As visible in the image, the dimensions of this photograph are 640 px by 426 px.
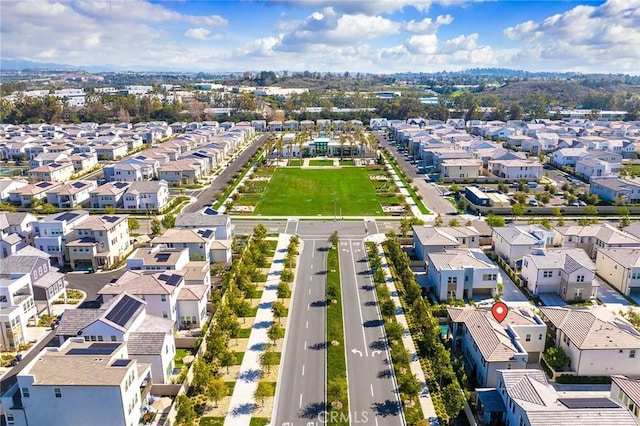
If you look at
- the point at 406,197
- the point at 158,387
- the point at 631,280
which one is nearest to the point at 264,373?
the point at 158,387

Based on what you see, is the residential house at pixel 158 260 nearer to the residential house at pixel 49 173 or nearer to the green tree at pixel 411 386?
the green tree at pixel 411 386

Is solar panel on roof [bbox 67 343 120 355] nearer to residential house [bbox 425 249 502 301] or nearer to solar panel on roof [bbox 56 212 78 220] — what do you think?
residential house [bbox 425 249 502 301]

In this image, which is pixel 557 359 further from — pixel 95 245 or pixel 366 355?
pixel 95 245

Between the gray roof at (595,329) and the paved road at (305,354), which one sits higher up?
the gray roof at (595,329)

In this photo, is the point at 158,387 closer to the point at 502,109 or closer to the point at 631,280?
the point at 631,280

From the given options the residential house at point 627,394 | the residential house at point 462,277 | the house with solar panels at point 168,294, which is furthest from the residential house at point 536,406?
the house with solar panels at point 168,294

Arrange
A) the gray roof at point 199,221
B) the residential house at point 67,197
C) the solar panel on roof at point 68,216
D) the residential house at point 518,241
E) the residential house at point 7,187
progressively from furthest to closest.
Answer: the residential house at point 7,187 → the residential house at point 67,197 → the gray roof at point 199,221 → the solar panel on roof at point 68,216 → the residential house at point 518,241
